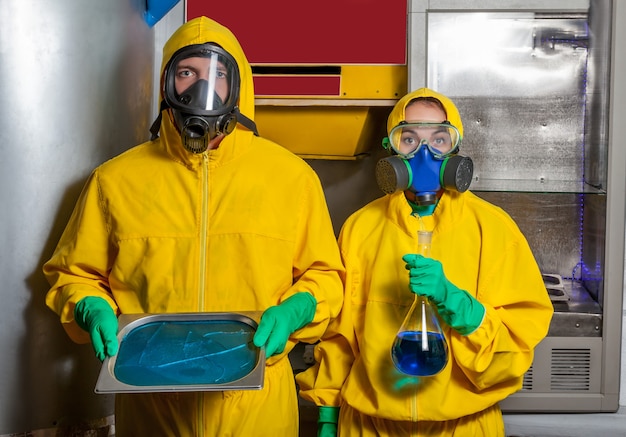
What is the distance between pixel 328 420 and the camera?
6.82 feet

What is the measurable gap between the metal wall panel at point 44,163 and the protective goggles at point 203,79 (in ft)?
1.40

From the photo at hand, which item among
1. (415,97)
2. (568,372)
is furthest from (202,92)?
(568,372)

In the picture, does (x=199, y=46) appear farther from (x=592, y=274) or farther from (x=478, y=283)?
(x=592, y=274)

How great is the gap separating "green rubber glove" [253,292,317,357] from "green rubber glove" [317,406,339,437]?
0.99 feet

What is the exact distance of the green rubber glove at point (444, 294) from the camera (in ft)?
5.85

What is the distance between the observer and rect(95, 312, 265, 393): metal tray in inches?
63.0

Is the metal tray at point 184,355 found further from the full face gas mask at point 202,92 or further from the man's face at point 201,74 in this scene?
the man's face at point 201,74

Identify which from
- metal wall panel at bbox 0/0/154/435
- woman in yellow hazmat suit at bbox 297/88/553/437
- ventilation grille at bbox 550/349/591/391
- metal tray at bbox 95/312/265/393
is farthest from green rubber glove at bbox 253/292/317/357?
ventilation grille at bbox 550/349/591/391

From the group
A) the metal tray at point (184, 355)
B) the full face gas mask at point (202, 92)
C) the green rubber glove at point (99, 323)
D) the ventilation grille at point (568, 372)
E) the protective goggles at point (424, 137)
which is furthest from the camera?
the ventilation grille at point (568, 372)

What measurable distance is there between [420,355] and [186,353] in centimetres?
55

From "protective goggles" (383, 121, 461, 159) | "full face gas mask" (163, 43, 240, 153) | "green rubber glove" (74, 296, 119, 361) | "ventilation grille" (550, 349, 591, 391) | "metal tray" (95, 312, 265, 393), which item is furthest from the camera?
"ventilation grille" (550, 349, 591, 391)

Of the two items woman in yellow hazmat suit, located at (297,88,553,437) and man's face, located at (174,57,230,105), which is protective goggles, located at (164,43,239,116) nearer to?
man's face, located at (174,57,230,105)

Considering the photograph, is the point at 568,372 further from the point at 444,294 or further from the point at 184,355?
the point at 184,355

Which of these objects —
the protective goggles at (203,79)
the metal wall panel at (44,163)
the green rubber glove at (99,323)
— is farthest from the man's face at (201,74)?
the green rubber glove at (99,323)
